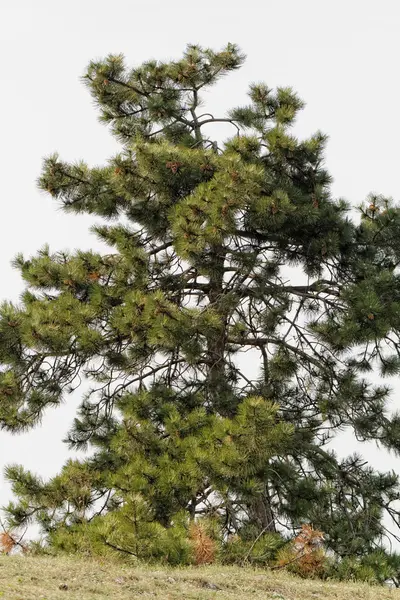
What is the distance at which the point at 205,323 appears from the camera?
36.8 ft

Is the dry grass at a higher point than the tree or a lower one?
lower

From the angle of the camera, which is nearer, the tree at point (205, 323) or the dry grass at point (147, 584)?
the dry grass at point (147, 584)

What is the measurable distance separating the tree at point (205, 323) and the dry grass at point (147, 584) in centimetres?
151

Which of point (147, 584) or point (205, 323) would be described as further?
point (205, 323)

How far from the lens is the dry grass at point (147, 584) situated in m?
7.35

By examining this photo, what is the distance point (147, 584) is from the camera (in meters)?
7.85

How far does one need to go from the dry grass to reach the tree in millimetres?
1506

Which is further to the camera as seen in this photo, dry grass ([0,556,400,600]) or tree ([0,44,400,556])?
tree ([0,44,400,556])

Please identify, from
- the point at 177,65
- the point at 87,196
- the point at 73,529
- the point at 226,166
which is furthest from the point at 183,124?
the point at 73,529

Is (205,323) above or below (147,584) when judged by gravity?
above

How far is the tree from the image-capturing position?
11.0 meters

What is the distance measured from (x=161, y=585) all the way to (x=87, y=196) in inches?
283

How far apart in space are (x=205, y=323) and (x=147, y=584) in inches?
159

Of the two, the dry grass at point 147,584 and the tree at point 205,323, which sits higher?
the tree at point 205,323
